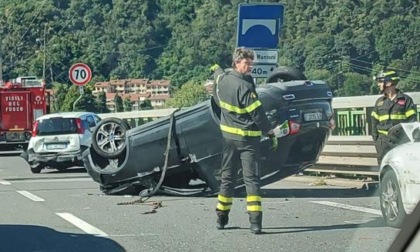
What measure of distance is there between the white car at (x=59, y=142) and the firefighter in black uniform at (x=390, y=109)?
978 centimetres

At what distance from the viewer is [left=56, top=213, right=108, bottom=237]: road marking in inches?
377

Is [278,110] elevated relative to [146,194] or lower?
elevated

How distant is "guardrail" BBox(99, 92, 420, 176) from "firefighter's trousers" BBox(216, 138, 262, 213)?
4.81 metres

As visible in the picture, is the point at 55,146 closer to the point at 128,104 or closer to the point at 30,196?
the point at 30,196

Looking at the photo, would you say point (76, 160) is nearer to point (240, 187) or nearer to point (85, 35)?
point (240, 187)

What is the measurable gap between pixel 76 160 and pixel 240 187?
901 cm

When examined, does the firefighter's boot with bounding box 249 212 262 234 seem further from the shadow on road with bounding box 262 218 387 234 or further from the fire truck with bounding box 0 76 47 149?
the fire truck with bounding box 0 76 47 149

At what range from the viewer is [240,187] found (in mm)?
12102

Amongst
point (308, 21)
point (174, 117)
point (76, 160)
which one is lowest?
point (76, 160)

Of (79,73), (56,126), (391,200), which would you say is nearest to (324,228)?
(391,200)

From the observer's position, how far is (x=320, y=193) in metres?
13.1

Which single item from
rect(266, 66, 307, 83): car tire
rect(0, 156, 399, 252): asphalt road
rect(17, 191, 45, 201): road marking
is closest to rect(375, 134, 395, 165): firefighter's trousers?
rect(0, 156, 399, 252): asphalt road

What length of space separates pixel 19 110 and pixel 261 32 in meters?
19.0

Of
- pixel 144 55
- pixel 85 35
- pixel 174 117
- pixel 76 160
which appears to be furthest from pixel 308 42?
pixel 85 35
